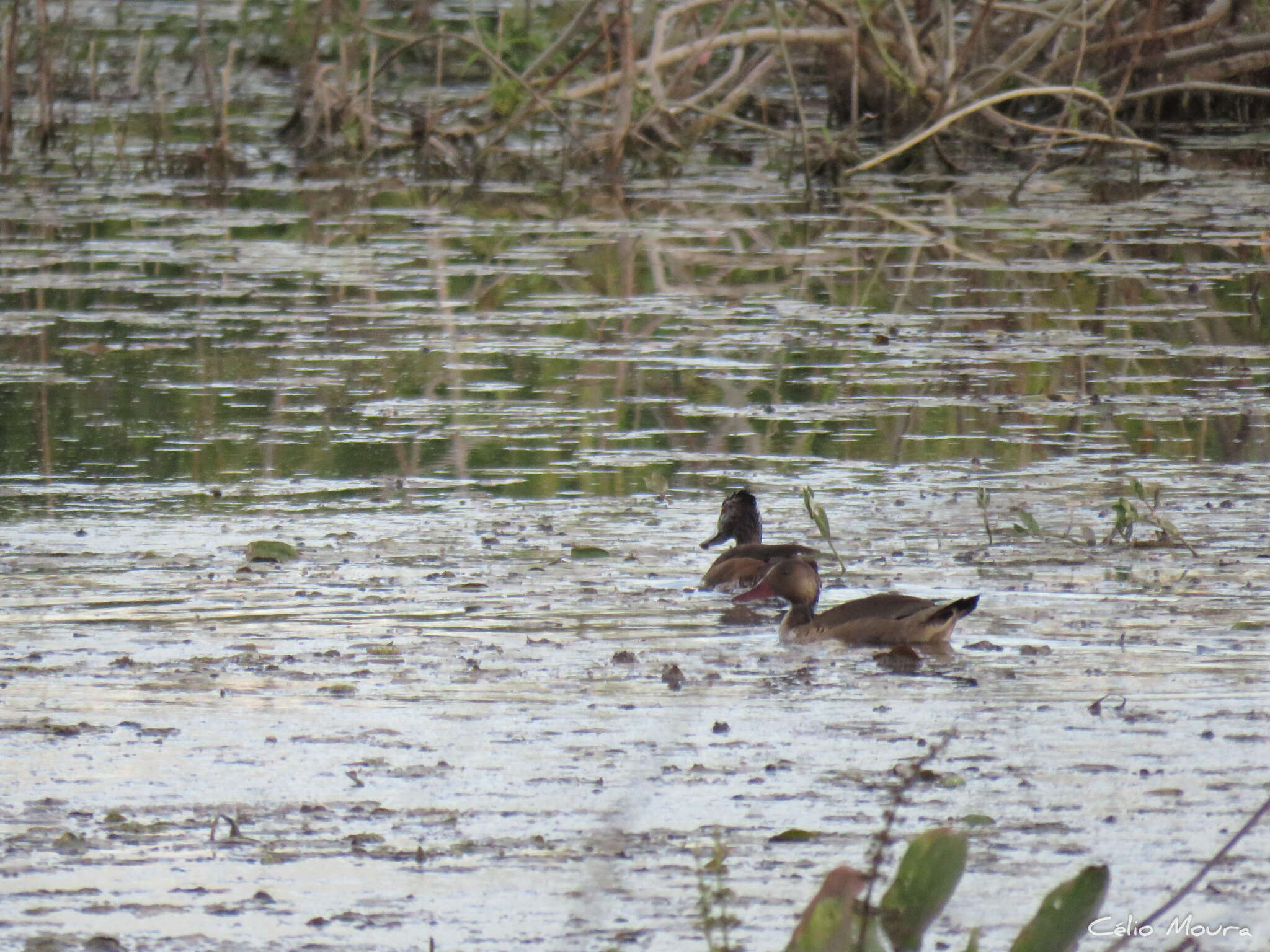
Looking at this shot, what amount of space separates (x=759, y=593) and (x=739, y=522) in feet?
1.82

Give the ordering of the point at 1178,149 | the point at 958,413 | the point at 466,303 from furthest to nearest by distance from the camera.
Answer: the point at 1178,149, the point at 466,303, the point at 958,413

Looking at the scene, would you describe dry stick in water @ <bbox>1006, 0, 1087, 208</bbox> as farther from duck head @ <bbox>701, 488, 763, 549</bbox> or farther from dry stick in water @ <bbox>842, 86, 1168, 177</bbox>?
duck head @ <bbox>701, 488, 763, 549</bbox>

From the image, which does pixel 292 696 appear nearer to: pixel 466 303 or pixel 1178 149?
pixel 466 303

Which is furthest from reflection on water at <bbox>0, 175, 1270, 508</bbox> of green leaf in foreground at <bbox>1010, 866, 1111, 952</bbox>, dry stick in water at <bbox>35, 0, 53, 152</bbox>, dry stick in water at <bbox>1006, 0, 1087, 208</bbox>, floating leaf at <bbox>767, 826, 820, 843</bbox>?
green leaf in foreground at <bbox>1010, 866, 1111, 952</bbox>

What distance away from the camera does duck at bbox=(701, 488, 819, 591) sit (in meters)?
5.97

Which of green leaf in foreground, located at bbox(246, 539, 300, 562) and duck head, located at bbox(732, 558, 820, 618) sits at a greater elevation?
duck head, located at bbox(732, 558, 820, 618)

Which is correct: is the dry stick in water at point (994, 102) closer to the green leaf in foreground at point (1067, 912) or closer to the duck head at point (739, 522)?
the duck head at point (739, 522)

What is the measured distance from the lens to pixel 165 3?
29.8 meters

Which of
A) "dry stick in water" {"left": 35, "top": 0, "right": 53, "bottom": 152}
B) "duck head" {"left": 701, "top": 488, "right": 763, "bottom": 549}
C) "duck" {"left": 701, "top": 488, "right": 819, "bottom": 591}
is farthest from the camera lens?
"dry stick in water" {"left": 35, "top": 0, "right": 53, "bottom": 152}

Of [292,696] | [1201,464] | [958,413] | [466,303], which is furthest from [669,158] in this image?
[292,696]

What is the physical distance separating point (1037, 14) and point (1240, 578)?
11.1m

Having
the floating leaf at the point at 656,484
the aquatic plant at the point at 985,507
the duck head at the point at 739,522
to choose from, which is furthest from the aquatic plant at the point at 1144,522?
the floating leaf at the point at 656,484

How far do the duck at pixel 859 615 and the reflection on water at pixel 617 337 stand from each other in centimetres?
163

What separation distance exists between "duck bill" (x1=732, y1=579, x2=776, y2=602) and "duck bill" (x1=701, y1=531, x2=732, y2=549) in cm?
51
